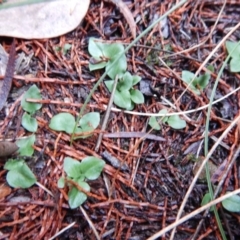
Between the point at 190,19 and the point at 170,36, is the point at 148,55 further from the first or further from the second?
the point at 190,19

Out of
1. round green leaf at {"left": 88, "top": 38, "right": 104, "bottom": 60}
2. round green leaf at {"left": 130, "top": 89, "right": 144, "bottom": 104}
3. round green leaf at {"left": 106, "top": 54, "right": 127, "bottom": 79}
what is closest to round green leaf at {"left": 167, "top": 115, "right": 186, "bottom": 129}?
round green leaf at {"left": 130, "top": 89, "right": 144, "bottom": 104}

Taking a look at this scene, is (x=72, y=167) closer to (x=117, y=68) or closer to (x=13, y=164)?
(x=13, y=164)

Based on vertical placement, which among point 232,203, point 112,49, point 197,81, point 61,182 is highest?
point 112,49

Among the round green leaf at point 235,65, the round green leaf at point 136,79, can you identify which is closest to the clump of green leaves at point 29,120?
the round green leaf at point 136,79

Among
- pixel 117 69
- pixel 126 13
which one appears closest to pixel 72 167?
pixel 117 69

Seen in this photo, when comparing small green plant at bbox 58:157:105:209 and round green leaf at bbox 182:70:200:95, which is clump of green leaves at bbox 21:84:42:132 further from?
round green leaf at bbox 182:70:200:95

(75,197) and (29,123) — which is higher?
(29,123)

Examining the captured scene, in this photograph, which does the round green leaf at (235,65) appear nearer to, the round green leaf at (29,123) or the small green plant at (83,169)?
the small green plant at (83,169)
